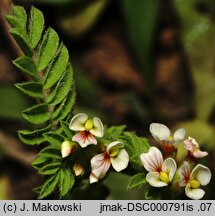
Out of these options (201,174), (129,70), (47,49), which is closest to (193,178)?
(201,174)

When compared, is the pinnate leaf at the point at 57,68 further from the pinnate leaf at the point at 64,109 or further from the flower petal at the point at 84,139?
the flower petal at the point at 84,139

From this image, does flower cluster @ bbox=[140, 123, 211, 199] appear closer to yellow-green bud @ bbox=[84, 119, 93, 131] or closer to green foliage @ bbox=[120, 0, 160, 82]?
yellow-green bud @ bbox=[84, 119, 93, 131]

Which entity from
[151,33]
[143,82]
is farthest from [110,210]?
[143,82]

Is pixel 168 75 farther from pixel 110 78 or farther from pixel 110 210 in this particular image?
pixel 110 210

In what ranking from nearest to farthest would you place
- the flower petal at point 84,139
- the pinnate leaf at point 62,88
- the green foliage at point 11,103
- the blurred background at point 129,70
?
the flower petal at point 84,139
the pinnate leaf at point 62,88
the green foliage at point 11,103
the blurred background at point 129,70

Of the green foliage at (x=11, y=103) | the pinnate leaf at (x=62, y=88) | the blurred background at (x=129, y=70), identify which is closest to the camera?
the pinnate leaf at (x=62, y=88)

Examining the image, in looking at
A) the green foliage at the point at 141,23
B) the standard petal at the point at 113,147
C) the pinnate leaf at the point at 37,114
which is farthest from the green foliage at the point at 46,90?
the green foliage at the point at 141,23

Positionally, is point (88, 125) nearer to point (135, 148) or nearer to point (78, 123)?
point (78, 123)

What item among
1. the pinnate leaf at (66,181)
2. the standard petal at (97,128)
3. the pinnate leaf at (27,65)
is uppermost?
the pinnate leaf at (27,65)
